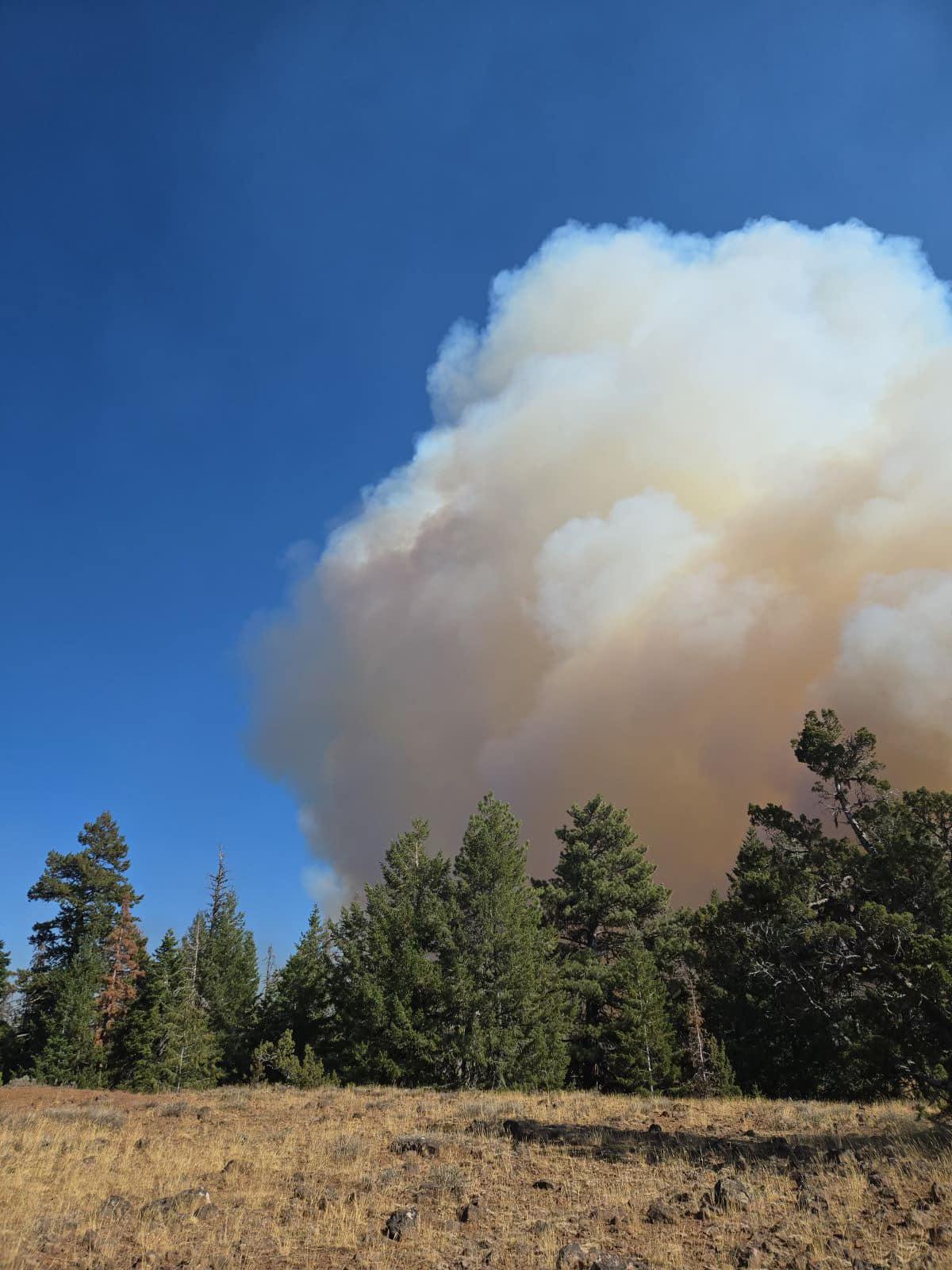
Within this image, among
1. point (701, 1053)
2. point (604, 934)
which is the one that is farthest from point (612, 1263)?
point (604, 934)

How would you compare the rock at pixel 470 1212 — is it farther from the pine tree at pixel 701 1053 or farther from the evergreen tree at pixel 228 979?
the evergreen tree at pixel 228 979

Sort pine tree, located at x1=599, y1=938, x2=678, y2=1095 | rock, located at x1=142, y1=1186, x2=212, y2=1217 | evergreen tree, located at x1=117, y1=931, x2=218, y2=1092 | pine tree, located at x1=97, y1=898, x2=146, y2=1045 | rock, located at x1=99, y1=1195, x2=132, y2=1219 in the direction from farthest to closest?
pine tree, located at x1=97, y1=898, x2=146, y2=1045, evergreen tree, located at x1=117, y1=931, x2=218, y2=1092, pine tree, located at x1=599, y1=938, x2=678, y2=1095, rock, located at x1=99, y1=1195, x2=132, y2=1219, rock, located at x1=142, y1=1186, x2=212, y2=1217

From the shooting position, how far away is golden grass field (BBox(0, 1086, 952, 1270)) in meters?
11.2

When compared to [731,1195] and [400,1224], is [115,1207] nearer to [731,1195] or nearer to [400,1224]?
[400,1224]

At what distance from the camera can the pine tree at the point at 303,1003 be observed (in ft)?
173

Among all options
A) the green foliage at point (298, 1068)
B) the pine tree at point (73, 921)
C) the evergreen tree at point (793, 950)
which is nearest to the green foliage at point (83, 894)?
the pine tree at point (73, 921)

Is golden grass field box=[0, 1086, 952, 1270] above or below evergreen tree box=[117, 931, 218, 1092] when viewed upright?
below

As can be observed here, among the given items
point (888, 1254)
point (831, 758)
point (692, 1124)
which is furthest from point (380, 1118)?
point (831, 758)

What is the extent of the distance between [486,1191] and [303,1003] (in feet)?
142

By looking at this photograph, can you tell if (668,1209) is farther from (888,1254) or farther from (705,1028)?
(705,1028)

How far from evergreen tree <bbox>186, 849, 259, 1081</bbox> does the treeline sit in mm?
251

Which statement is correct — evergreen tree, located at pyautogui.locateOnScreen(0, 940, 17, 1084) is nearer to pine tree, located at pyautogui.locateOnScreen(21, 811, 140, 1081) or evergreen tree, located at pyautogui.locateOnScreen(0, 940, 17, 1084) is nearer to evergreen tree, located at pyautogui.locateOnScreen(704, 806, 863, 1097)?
pine tree, located at pyautogui.locateOnScreen(21, 811, 140, 1081)

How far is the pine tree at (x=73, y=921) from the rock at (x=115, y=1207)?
148 feet

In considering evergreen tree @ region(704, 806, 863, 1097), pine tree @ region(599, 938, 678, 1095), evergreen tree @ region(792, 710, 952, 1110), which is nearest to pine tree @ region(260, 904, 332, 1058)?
pine tree @ region(599, 938, 678, 1095)
